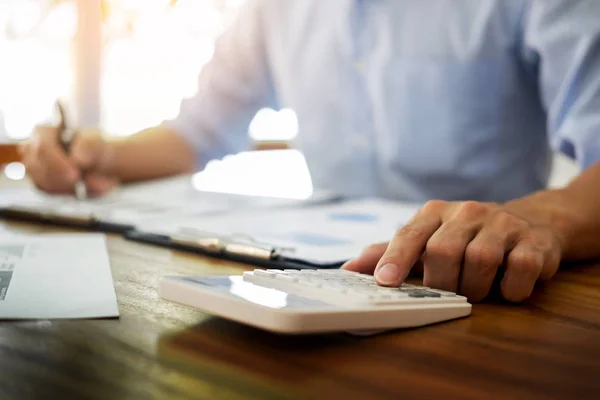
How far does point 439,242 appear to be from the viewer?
0.46m

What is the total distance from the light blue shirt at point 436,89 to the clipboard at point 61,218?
56 cm

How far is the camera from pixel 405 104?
3.80 ft

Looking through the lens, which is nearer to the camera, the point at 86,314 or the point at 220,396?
the point at 220,396

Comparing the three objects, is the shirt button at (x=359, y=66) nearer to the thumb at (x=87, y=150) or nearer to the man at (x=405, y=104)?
the man at (x=405, y=104)

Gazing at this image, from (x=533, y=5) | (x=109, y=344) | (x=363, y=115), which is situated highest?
(x=533, y=5)

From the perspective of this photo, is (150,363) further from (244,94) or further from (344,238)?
(244,94)

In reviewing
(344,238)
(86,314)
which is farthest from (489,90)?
(86,314)

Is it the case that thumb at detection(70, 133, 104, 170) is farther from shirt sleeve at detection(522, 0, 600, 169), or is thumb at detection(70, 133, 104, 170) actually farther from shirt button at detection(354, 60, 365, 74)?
shirt sleeve at detection(522, 0, 600, 169)

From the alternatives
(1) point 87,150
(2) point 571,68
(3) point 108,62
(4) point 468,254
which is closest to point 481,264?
(4) point 468,254

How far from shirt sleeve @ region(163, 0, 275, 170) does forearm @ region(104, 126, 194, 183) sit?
28 mm

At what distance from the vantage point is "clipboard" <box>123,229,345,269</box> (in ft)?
1.84

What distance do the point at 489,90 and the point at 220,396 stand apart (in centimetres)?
91

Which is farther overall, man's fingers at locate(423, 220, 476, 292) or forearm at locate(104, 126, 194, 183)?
forearm at locate(104, 126, 194, 183)

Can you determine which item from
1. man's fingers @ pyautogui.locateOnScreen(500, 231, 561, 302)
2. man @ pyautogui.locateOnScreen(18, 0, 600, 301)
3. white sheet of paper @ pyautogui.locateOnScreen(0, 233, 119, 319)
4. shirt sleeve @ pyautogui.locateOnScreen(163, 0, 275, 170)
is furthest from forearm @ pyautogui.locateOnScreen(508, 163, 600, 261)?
shirt sleeve @ pyautogui.locateOnScreen(163, 0, 275, 170)
